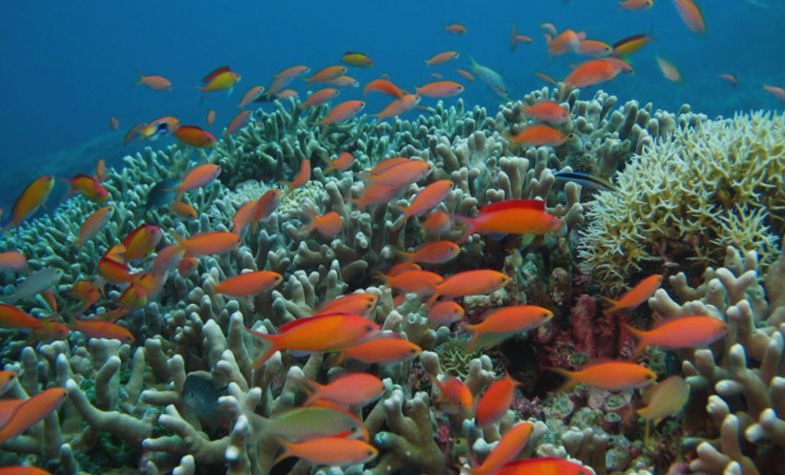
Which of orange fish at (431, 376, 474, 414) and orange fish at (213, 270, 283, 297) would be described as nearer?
orange fish at (431, 376, 474, 414)

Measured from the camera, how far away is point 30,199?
452 cm

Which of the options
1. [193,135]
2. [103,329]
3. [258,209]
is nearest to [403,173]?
[258,209]

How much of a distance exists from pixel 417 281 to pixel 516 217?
79 centimetres

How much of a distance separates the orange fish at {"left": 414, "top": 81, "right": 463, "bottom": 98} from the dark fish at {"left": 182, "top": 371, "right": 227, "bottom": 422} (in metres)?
4.92

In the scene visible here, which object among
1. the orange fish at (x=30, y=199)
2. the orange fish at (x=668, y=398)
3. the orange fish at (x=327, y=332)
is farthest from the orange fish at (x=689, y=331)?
the orange fish at (x=30, y=199)

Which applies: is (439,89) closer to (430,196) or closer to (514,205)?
(430,196)

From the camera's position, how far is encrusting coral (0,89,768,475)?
2.74 m

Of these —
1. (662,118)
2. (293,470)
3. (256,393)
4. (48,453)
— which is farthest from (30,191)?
(662,118)

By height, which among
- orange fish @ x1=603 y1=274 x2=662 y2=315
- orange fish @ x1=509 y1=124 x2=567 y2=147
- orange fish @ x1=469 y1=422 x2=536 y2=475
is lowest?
orange fish @ x1=469 y1=422 x2=536 y2=475

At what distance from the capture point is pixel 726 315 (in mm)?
2680

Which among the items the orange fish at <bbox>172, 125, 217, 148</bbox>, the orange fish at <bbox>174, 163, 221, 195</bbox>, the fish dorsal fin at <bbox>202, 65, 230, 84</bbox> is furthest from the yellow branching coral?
the fish dorsal fin at <bbox>202, 65, 230, 84</bbox>

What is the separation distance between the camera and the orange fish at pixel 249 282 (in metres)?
3.12

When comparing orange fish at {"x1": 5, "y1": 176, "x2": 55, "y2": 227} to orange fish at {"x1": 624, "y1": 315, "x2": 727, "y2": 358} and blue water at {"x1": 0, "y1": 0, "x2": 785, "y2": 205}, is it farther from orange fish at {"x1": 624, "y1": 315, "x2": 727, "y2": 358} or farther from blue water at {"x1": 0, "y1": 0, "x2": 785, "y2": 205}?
blue water at {"x1": 0, "y1": 0, "x2": 785, "y2": 205}

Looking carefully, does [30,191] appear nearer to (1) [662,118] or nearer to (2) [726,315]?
(2) [726,315]
